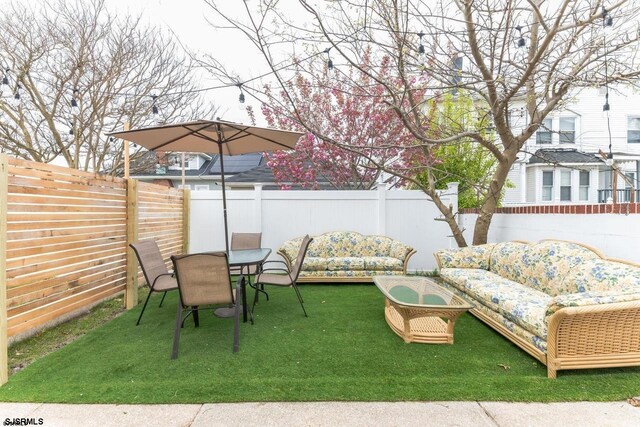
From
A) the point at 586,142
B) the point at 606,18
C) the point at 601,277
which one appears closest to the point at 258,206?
the point at 601,277

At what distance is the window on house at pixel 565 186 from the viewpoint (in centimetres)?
1227

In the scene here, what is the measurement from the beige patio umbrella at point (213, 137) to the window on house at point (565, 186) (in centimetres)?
1213

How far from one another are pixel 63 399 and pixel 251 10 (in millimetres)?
3860

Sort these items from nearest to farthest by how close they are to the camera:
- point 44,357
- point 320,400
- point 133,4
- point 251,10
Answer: point 320,400
point 44,357
point 251,10
point 133,4

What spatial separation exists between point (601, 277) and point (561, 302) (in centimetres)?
97

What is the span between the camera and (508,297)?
11.4ft

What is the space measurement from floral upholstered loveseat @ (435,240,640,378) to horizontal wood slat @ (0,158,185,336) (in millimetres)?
4449

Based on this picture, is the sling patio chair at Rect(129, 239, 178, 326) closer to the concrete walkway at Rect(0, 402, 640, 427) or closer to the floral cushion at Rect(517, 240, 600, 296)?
the concrete walkway at Rect(0, 402, 640, 427)

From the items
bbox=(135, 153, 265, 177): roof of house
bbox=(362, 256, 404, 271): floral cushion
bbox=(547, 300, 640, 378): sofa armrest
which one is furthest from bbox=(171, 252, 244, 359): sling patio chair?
bbox=(135, 153, 265, 177): roof of house

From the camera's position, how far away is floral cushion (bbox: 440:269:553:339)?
9.58 feet

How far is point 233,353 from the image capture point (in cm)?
313

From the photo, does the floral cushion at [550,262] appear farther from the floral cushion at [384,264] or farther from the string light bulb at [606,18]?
the string light bulb at [606,18]

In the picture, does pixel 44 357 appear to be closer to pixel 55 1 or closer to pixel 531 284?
pixel 531 284

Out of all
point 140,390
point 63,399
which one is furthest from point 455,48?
point 63,399
